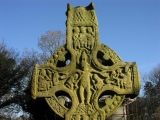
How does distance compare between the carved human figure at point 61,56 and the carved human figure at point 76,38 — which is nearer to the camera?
the carved human figure at point 61,56

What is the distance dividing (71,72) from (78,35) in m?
0.94

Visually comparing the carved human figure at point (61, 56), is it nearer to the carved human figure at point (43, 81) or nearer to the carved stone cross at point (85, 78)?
the carved stone cross at point (85, 78)

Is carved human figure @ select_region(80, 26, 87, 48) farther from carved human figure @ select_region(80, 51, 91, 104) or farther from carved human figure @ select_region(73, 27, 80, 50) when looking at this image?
carved human figure @ select_region(80, 51, 91, 104)

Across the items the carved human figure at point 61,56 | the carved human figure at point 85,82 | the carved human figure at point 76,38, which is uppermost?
the carved human figure at point 76,38

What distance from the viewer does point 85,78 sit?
5.66 meters

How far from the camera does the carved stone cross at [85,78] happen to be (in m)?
5.52

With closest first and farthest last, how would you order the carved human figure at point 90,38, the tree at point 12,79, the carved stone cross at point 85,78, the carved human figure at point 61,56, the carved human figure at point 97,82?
the carved stone cross at point 85,78 < the carved human figure at point 97,82 < the carved human figure at point 61,56 < the carved human figure at point 90,38 < the tree at point 12,79

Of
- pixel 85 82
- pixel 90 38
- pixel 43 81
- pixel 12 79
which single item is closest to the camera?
pixel 85 82

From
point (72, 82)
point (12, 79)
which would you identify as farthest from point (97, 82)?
point (12, 79)

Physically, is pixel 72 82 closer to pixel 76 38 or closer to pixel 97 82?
pixel 97 82

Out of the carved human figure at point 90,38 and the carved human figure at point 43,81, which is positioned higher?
the carved human figure at point 90,38

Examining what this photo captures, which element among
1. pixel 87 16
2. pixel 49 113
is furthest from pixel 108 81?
pixel 49 113

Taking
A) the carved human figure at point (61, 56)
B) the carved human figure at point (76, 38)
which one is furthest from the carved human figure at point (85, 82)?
the carved human figure at point (61, 56)

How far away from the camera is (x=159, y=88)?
37.7 meters
